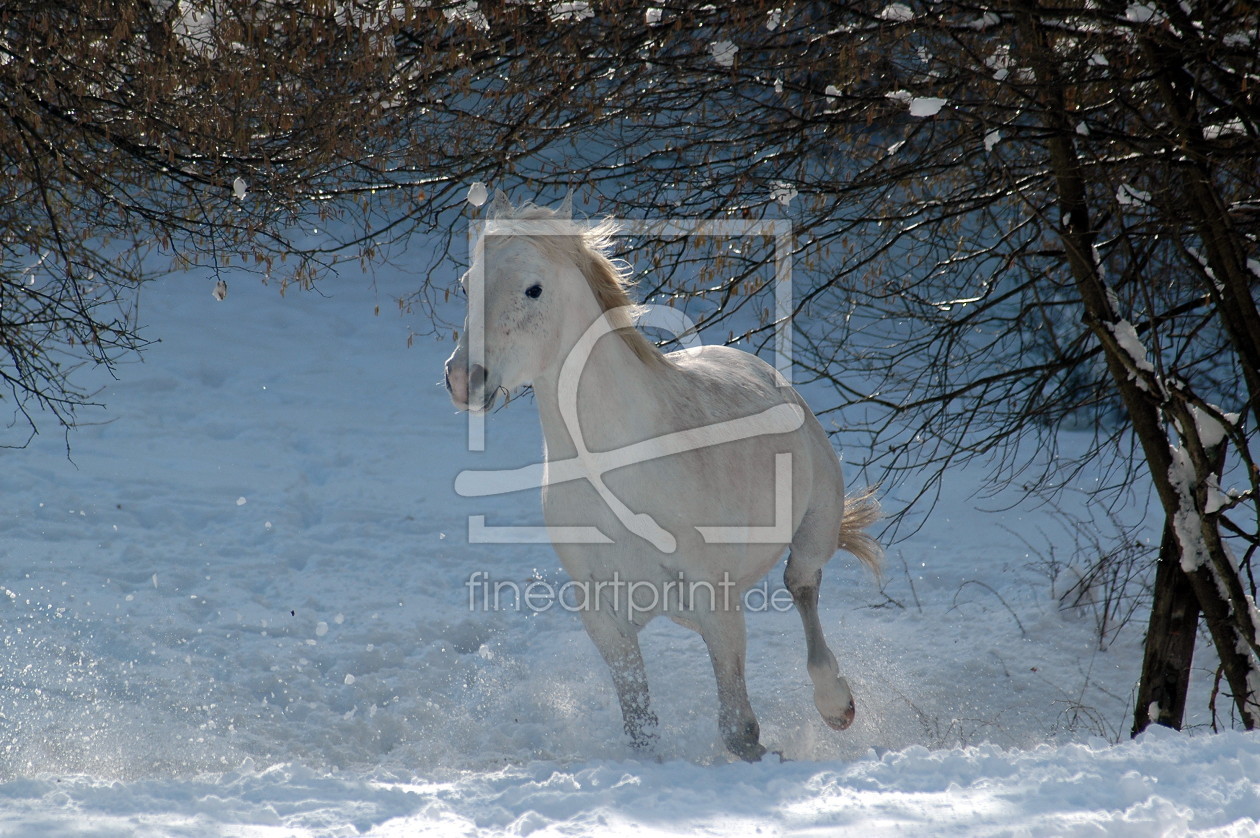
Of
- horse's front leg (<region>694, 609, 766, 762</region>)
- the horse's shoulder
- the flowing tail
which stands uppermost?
the horse's shoulder

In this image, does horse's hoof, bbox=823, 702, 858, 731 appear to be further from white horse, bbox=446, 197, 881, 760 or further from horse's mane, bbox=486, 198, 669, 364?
horse's mane, bbox=486, 198, 669, 364

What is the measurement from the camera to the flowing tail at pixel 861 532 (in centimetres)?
524

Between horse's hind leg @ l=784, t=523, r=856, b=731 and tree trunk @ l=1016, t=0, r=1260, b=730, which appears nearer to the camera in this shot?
tree trunk @ l=1016, t=0, r=1260, b=730

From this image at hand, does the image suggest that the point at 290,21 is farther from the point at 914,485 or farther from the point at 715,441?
the point at 914,485

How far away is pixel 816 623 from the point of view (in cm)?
450

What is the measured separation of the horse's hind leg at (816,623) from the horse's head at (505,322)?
5.68 ft

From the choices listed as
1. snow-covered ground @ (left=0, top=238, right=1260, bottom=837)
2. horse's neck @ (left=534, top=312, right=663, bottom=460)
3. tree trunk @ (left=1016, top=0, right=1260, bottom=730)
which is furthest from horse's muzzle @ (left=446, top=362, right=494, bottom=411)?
tree trunk @ (left=1016, top=0, right=1260, bottom=730)

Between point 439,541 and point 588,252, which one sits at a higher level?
point 588,252

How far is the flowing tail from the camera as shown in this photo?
5.24m

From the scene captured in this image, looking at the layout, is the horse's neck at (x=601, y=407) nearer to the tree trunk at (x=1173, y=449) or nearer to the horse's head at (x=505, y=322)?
the horse's head at (x=505, y=322)

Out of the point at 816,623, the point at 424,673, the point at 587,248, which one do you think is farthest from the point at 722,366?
the point at 424,673

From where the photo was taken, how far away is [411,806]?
2.21m

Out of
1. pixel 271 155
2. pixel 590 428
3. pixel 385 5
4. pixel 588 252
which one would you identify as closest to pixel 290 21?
pixel 385 5

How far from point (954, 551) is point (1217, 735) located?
5.55 metres
